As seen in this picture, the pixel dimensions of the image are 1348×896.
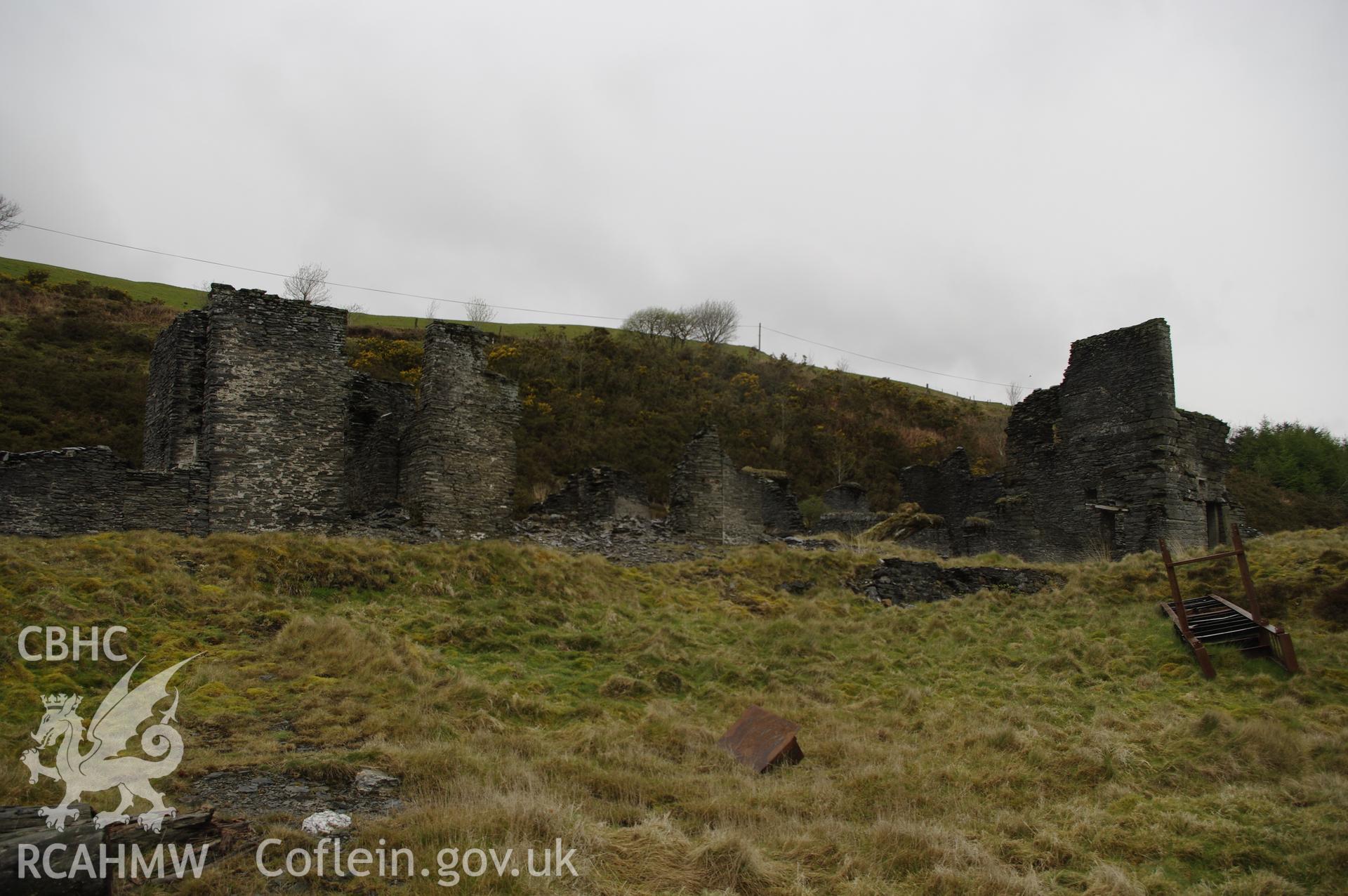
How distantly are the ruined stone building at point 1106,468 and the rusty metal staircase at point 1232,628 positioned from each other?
7.32m

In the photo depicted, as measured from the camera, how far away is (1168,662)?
11766 mm

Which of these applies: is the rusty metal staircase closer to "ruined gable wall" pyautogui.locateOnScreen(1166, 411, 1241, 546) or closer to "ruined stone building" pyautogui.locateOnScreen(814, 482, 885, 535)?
"ruined gable wall" pyautogui.locateOnScreen(1166, 411, 1241, 546)

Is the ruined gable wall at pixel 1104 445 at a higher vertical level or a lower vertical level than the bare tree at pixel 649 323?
lower

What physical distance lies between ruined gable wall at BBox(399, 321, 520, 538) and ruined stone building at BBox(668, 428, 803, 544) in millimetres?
4859

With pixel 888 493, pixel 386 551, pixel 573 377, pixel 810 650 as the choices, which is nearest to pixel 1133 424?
pixel 810 650

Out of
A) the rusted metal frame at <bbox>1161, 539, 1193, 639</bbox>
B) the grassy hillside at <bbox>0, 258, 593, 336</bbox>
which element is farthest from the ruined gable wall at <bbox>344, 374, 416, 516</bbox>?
the grassy hillside at <bbox>0, 258, 593, 336</bbox>

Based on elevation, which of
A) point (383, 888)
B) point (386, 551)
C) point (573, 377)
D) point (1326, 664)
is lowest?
point (383, 888)

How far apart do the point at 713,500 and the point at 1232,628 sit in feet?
40.7

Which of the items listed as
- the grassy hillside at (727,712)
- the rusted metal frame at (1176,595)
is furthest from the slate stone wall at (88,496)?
the rusted metal frame at (1176,595)

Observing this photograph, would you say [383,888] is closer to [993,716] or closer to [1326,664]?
[993,716]

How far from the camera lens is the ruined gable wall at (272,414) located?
1641 cm

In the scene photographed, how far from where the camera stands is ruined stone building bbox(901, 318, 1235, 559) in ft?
64.8

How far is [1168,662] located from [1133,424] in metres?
10.1

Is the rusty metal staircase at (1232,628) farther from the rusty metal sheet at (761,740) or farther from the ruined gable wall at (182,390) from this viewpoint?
the ruined gable wall at (182,390)
